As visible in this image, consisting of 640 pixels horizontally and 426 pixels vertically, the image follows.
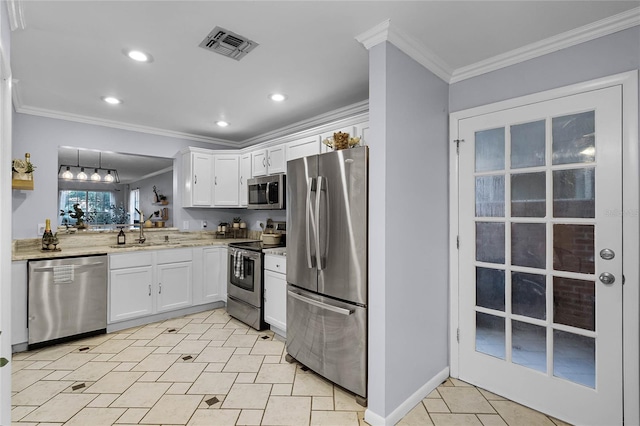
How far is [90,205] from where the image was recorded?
157 inches

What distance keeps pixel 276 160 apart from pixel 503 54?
251cm

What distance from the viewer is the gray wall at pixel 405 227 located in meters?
2.01

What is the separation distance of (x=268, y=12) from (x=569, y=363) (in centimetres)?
288

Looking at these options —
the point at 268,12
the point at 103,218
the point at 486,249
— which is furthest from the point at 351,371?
the point at 103,218

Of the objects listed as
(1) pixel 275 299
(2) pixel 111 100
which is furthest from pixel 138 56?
(1) pixel 275 299

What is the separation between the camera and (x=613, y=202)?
1896 mm

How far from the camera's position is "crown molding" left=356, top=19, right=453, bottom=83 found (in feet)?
6.44

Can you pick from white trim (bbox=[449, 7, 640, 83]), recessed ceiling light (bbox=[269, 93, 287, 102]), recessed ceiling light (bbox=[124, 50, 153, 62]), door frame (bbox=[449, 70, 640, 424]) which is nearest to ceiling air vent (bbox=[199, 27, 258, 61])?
recessed ceiling light (bbox=[124, 50, 153, 62])

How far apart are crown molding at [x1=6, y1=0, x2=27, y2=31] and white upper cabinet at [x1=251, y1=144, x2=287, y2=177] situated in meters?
2.34

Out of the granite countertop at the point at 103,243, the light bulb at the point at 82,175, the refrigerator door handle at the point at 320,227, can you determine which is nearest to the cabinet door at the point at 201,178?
the granite countertop at the point at 103,243

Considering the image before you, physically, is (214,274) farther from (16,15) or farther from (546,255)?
(546,255)

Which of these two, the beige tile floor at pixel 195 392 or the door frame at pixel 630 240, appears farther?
the beige tile floor at pixel 195 392

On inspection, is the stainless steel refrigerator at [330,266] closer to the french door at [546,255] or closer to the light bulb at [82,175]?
the french door at [546,255]

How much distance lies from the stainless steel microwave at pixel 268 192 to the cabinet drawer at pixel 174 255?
983 mm
